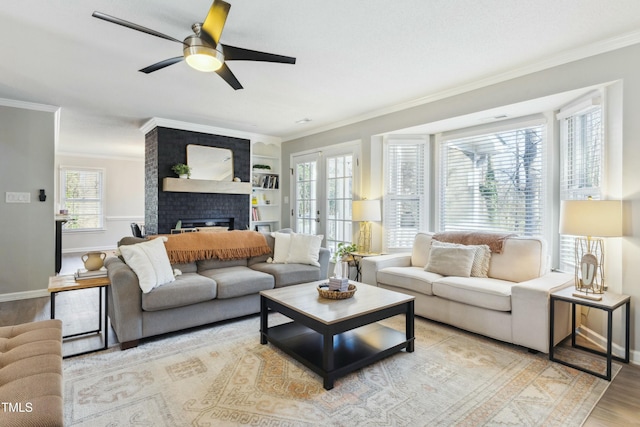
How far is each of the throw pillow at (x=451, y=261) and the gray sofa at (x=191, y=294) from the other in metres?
1.39

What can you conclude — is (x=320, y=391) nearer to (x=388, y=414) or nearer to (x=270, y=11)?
(x=388, y=414)

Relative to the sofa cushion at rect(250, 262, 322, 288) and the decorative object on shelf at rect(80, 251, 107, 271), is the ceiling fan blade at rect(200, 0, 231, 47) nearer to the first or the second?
the decorative object on shelf at rect(80, 251, 107, 271)

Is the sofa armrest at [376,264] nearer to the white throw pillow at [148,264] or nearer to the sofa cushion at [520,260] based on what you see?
the sofa cushion at [520,260]

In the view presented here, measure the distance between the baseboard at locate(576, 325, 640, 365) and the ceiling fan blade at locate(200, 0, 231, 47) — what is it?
369cm

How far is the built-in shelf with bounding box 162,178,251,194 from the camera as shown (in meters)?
5.02

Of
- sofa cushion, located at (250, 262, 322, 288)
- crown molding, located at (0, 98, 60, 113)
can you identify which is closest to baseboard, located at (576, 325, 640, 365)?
sofa cushion, located at (250, 262, 322, 288)

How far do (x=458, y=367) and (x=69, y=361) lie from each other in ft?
9.52

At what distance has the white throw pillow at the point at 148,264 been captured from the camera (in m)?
2.79

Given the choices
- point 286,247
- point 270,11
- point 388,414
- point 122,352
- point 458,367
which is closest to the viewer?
point 388,414

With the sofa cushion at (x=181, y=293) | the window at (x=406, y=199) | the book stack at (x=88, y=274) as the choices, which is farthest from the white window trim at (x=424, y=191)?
the book stack at (x=88, y=274)

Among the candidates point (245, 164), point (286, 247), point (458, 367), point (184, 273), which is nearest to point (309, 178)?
point (245, 164)

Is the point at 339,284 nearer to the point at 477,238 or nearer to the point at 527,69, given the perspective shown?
A: the point at 477,238

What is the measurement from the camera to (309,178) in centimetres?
589

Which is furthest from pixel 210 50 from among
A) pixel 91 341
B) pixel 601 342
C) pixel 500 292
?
pixel 601 342
